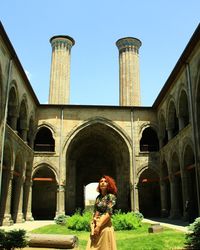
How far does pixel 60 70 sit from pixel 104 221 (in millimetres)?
30409

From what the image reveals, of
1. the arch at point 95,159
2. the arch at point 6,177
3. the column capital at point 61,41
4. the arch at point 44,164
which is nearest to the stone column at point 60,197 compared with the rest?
the arch at point 44,164

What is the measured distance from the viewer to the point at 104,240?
14.2 feet

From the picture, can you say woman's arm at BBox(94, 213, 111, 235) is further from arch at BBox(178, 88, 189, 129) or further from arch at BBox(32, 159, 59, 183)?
arch at BBox(32, 159, 59, 183)

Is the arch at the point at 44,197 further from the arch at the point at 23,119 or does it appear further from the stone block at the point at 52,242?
the stone block at the point at 52,242

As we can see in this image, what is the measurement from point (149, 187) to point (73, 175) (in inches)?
286

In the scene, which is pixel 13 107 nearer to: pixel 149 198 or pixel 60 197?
pixel 60 197

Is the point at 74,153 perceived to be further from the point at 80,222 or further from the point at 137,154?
the point at 80,222

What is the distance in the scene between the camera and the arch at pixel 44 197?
2631cm

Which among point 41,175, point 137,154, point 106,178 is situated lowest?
point 106,178

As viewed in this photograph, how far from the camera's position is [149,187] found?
92.4 ft

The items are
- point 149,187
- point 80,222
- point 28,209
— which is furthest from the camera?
point 149,187

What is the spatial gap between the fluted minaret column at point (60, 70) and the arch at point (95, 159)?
6.22 metres

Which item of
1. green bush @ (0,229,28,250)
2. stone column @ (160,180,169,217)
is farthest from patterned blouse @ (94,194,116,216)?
stone column @ (160,180,169,217)

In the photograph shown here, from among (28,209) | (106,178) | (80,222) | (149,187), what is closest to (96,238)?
(106,178)
